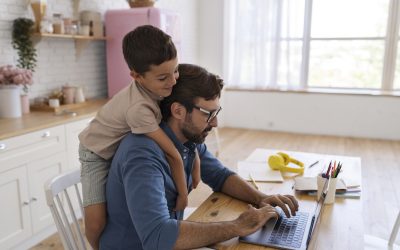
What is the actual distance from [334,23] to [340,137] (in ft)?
5.69

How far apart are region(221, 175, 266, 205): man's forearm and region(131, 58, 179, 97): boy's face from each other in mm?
469

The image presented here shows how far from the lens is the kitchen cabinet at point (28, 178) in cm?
227

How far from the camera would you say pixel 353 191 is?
1554 mm

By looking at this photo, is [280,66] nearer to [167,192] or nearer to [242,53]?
[242,53]

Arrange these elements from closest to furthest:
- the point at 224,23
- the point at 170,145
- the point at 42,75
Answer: the point at 170,145
the point at 42,75
the point at 224,23

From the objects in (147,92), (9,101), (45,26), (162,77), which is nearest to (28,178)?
(9,101)

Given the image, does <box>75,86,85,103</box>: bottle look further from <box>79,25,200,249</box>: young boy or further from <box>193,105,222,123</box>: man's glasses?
<box>193,105,222,123</box>: man's glasses

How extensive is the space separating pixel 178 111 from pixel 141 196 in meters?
0.34

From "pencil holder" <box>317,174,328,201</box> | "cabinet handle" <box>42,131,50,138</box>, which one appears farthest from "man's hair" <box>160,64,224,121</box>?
"cabinet handle" <box>42,131,50,138</box>

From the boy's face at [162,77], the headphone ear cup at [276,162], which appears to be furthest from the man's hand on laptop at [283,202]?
the boy's face at [162,77]

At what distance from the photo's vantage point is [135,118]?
4.00 feet

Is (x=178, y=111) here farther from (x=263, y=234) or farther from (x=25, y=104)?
(x=25, y=104)

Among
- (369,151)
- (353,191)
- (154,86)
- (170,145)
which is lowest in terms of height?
(369,151)

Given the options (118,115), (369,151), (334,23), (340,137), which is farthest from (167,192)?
(334,23)
